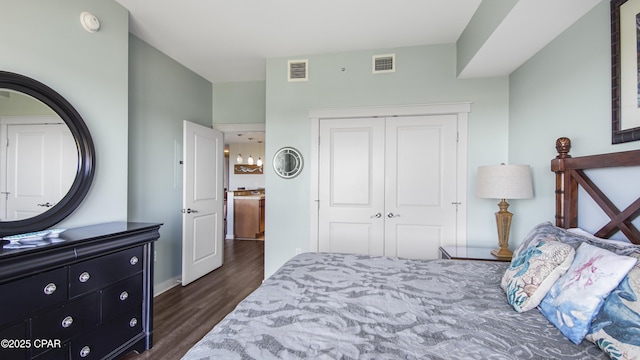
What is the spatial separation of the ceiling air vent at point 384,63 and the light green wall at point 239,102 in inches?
67.4

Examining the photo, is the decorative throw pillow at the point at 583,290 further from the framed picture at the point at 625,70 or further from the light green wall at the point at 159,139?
the light green wall at the point at 159,139

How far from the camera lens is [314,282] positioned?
1.53 metres

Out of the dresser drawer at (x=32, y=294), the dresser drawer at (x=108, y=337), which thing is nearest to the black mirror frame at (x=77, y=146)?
the dresser drawer at (x=32, y=294)

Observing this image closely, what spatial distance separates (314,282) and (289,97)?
238cm

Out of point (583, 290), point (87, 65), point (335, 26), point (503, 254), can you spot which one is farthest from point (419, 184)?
point (87, 65)

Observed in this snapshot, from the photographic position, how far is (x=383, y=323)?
3.62 ft

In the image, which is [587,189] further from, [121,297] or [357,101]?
[121,297]

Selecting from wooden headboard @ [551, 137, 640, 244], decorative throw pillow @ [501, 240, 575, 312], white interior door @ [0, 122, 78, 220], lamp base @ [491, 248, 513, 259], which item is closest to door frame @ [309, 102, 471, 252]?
lamp base @ [491, 248, 513, 259]

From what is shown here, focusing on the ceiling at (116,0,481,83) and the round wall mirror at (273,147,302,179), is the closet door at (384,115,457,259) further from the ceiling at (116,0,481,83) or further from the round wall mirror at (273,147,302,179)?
the round wall mirror at (273,147,302,179)

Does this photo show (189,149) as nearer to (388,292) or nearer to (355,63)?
(355,63)

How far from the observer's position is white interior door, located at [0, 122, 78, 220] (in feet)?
5.44

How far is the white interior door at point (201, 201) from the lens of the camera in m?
3.36

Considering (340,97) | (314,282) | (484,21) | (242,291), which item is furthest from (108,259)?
(484,21)

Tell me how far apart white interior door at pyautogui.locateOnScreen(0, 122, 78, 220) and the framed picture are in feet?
11.1
